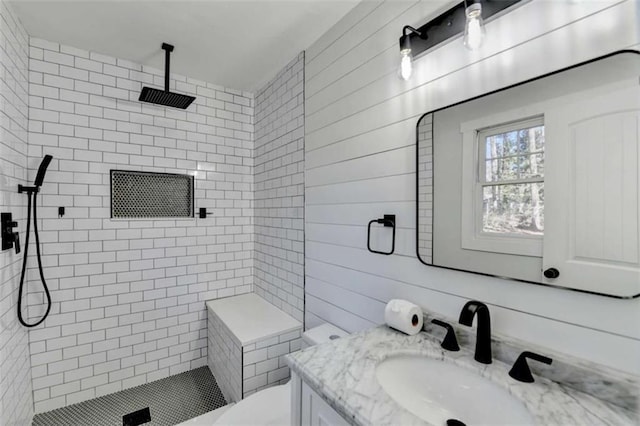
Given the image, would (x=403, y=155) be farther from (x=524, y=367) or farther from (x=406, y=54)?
(x=524, y=367)

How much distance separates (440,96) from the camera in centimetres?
128

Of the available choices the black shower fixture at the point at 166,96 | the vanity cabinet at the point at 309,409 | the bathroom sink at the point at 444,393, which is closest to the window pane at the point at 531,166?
the bathroom sink at the point at 444,393

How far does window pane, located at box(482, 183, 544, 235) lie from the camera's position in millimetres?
967

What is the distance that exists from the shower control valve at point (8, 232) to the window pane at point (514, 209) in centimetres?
240

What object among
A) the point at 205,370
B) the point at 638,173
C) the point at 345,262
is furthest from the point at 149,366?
the point at 638,173

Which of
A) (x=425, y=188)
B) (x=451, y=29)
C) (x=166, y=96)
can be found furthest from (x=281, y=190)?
(x=451, y=29)

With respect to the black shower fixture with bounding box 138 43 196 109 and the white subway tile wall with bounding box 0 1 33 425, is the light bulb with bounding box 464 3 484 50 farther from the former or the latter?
the white subway tile wall with bounding box 0 1 33 425

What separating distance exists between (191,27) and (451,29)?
1.66 meters

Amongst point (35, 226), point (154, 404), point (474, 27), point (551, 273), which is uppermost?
point (474, 27)

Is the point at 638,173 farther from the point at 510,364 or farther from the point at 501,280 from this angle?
the point at 510,364

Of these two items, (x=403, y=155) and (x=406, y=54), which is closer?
(x=406, y=54)

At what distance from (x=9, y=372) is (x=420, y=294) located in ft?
7.57

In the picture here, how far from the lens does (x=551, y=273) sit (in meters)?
0.93

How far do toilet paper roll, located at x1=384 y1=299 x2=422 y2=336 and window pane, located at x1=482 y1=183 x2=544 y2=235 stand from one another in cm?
45
